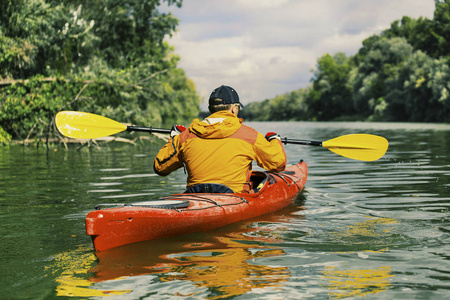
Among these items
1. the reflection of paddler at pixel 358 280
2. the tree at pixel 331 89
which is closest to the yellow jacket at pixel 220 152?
the reflection of paddler at pixel 358 280

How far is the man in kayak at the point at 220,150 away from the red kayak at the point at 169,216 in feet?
0.56

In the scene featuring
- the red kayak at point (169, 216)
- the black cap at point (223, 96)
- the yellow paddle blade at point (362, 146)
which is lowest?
the red kayak at point (169, 216)

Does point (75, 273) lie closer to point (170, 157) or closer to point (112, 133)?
point (170, 157)

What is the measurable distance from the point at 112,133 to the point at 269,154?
2675 mm

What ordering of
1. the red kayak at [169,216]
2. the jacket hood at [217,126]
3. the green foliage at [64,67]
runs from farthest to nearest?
the green foliage at [64,67], the jacket hood at [217,126], the red kayak at [169,216]

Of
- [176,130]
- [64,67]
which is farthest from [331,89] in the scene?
[176,130]

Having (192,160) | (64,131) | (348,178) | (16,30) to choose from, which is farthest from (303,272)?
(16,30)

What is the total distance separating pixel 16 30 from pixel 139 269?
16.4 m

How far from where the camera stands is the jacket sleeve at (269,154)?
553cm

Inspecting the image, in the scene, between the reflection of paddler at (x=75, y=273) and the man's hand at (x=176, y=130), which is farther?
the man's hand at (x=176, y=130)

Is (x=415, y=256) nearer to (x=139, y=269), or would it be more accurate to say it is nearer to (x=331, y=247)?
(x=331, y=247)

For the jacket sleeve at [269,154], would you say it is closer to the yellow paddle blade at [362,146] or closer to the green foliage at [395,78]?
the yellow paddle blade at [362,146]

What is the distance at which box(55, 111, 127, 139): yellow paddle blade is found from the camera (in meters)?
7.28

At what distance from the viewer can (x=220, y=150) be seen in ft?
17.6
